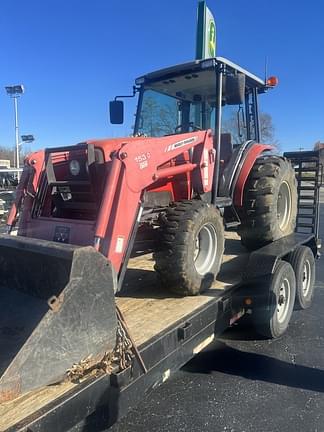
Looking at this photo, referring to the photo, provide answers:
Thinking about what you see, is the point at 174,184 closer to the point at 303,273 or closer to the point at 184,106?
the point at 184,106

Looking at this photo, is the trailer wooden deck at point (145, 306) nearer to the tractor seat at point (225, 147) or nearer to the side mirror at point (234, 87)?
the tractor seat at point (225, 147)

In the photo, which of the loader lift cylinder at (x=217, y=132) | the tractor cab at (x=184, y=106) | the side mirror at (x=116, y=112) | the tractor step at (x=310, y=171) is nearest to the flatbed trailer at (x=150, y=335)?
the loader lift cylinder at (x=217, y=132)

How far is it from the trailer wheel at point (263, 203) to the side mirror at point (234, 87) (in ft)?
3.53

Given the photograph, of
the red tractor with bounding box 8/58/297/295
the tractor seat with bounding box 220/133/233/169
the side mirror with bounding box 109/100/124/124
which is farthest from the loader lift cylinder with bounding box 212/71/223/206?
the side mirror with bounding box 109/100/124/124

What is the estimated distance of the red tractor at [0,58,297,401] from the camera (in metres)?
2.62

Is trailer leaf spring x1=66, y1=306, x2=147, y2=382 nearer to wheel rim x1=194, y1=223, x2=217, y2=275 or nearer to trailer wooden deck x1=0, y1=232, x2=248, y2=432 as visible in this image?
trailer wooden deck x1=0, y1=232, x2=248, y2=432

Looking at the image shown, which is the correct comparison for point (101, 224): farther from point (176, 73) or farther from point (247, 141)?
point (247, 141)

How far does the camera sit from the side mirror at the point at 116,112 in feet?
19.6

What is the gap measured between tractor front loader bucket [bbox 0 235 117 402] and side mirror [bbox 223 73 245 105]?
289cm

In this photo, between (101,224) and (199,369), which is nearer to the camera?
(101,224)

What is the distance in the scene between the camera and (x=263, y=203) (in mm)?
5539

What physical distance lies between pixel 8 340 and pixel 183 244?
1808 mm

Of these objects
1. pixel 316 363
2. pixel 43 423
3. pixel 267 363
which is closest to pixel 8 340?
pixel 43 423

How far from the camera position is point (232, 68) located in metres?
5.34
